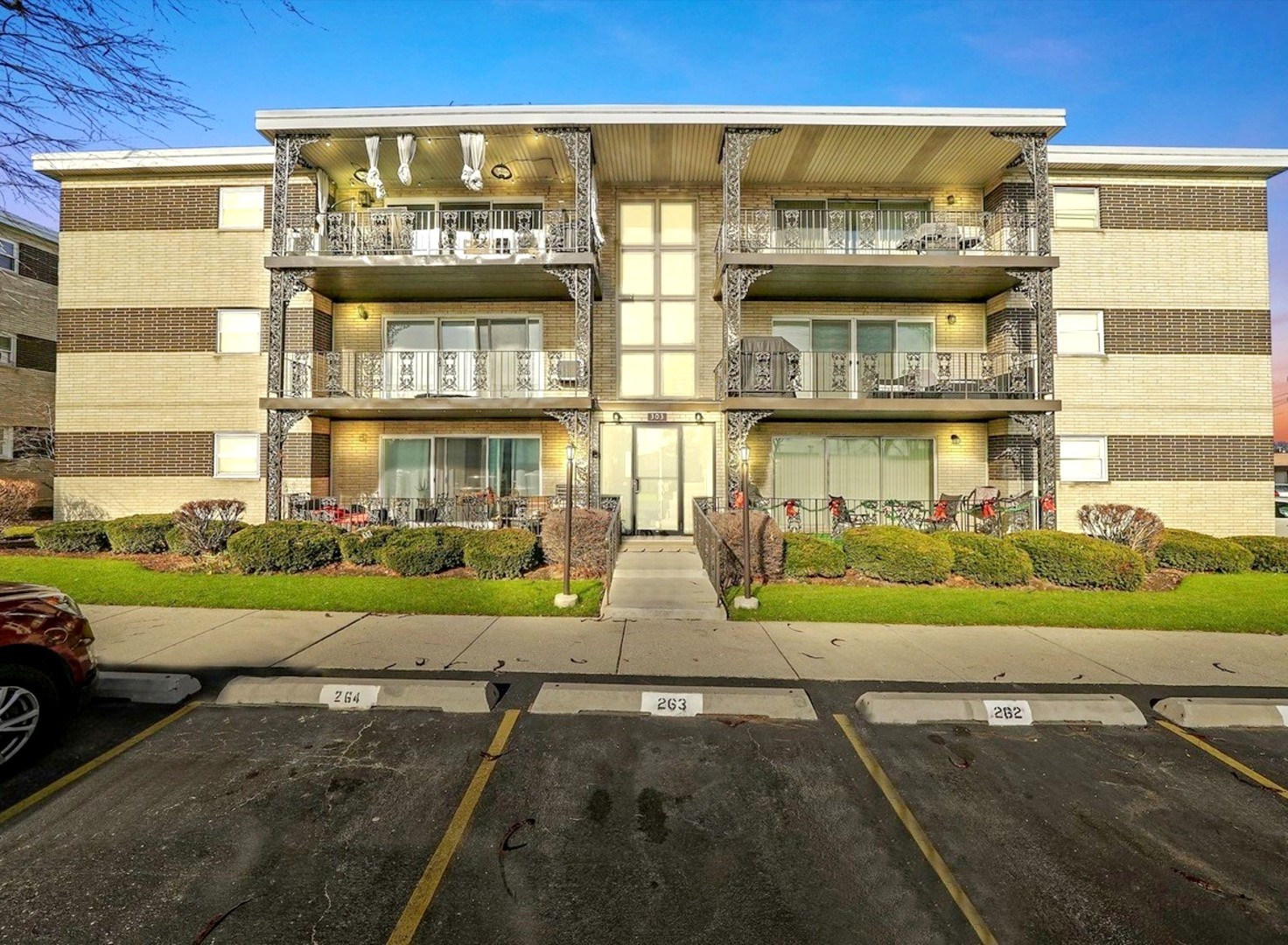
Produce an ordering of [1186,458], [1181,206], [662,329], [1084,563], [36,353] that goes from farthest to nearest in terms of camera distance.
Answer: [36,353] → [662,329] → [1181,206] → [1186,458] → [1084,563]

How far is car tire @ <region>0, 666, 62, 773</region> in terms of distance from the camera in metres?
3.80

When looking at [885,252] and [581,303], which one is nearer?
[581,303]

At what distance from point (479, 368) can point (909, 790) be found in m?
12.2

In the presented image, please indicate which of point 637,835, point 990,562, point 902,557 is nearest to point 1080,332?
point 990,562

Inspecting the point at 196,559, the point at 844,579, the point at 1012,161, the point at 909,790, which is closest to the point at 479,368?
the point at 196,559

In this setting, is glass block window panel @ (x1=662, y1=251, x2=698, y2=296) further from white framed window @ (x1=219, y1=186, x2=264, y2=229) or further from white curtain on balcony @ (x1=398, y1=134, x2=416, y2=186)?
white framed window @ (x1=219, y1=186, x2=264, y2=229)

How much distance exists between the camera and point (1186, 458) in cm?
1357

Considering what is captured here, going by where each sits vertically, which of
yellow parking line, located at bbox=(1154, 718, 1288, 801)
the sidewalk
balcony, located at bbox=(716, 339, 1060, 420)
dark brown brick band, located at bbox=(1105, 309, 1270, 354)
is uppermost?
dark brown brick band, located at bbox=(1105, 309, 1270, 354)

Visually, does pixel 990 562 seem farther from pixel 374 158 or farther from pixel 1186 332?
pixel 374 158

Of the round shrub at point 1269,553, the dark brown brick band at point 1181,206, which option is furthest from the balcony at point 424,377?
the round shrub at point 1269,553

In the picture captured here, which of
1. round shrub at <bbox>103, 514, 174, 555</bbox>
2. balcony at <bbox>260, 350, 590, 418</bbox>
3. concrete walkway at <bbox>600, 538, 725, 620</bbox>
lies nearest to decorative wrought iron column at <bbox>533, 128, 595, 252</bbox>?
balcony at <bbox>260, 350, 590, 418</bbox>

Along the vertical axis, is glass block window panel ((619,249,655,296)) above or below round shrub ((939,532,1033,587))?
above

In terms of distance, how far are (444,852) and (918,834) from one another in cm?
277

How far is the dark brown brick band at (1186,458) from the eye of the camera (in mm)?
13539
